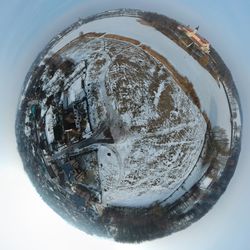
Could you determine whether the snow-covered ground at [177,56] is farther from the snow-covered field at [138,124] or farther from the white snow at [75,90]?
the white snow at [75,90]

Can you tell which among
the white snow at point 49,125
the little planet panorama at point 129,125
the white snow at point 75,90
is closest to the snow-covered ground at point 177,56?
the little planet panorama at point 129,125

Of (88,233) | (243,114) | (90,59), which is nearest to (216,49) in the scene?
(243,114)

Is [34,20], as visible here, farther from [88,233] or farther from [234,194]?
[234,194]

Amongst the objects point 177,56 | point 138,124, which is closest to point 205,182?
point 138,124

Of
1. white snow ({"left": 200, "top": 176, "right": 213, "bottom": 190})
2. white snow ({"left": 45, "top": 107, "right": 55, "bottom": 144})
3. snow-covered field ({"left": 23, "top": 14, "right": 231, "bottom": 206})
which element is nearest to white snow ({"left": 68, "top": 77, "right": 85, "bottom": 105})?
snow-covered field ({"left": 23, "top": 14, "right": 231, "bottom": 206})

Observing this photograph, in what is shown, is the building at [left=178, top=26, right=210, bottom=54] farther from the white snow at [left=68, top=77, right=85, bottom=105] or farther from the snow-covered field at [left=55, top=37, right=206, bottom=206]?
the white snow at [left=68, top=77, right=85, bottom=105]

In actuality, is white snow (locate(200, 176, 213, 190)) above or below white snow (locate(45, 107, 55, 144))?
below
